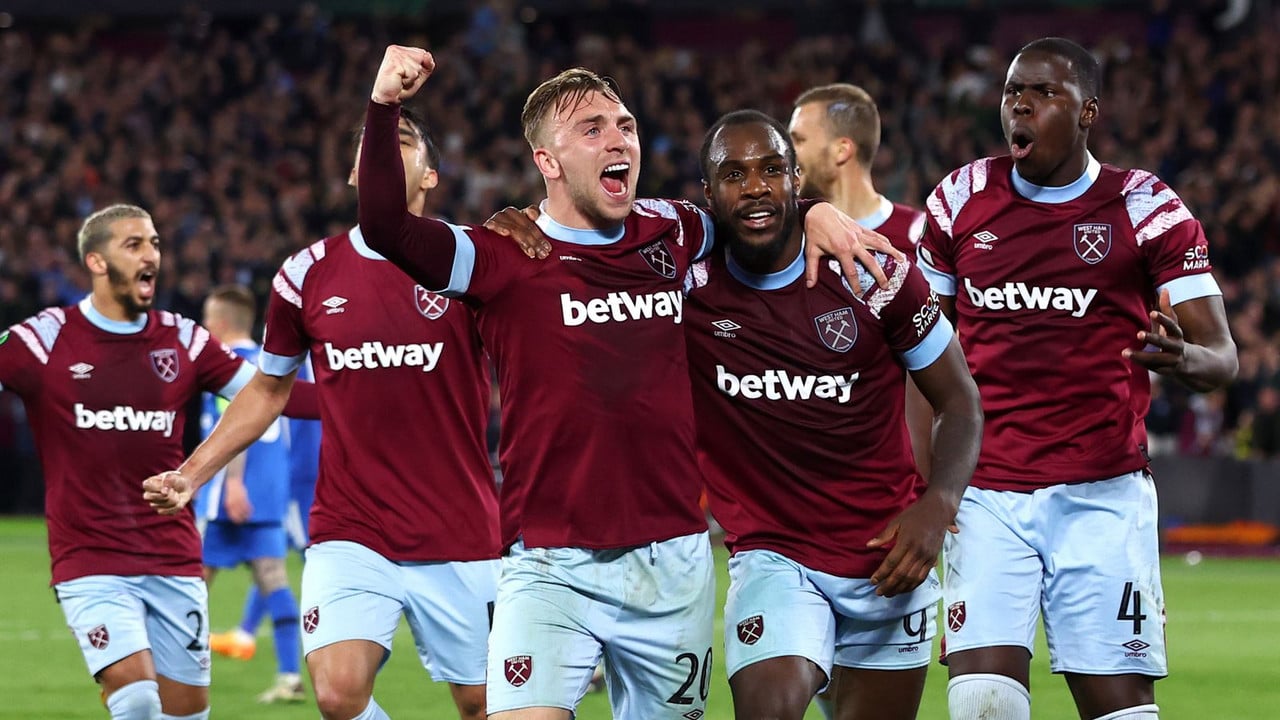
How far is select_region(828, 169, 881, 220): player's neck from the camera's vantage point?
7730 mm

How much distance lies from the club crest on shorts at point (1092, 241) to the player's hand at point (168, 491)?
306cm

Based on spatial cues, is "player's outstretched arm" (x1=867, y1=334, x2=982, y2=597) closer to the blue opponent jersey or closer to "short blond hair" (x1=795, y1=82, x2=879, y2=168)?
"short blond hair" (x1=795, y1=82, x2=879, y2=168)

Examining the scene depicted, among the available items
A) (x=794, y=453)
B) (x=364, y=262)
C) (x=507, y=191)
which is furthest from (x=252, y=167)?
(x=794, y=453)

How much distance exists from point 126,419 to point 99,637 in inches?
37.1

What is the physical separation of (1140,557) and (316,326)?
116 inches

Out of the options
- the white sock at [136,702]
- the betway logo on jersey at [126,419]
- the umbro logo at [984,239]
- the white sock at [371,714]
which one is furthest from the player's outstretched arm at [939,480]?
the betway logo on jersey at [126,419]

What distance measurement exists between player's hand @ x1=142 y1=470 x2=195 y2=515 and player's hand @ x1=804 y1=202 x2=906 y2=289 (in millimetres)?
2252

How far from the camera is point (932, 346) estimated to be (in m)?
5.18

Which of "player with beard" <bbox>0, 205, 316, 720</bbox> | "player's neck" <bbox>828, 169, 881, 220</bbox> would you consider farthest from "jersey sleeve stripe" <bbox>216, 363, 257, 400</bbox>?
"player's neck" <bbox>828, 169, 881, 220</bbox>

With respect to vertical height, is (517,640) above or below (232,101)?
below

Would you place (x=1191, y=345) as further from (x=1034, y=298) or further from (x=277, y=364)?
(x=277, y=364)

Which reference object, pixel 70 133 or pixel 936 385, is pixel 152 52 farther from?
pixel 936 385

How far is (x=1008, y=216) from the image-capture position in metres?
5.84

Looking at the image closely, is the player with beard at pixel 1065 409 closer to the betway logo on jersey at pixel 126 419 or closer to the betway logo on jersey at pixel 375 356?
the betway logo on jersey at pixel 375 356
